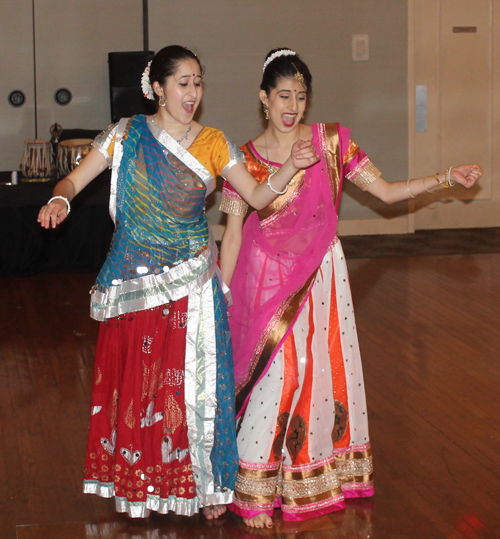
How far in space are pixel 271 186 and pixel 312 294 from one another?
17.4 inches

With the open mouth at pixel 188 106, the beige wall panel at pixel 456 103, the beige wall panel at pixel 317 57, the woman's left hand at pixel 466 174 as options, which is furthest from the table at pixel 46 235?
the woman's left hand at pixel 466 174

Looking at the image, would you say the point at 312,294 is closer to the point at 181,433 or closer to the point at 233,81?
the point at 181,433

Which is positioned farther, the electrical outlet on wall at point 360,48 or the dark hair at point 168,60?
the electrical outlet on wall at point 360,48

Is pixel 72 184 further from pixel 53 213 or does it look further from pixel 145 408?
pixel 145 408

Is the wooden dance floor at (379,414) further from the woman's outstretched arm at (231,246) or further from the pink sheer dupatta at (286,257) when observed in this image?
the woman's outstretched arm at (231,246)

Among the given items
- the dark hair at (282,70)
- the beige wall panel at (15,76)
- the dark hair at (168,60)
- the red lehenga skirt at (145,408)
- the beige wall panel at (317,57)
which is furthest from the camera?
the beige wall panel at (317,57)

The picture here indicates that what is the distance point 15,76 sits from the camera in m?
7.01

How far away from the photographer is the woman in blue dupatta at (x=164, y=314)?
2.37m

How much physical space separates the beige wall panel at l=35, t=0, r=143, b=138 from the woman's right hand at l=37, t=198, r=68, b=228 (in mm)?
5183

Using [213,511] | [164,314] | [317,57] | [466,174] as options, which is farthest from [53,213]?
[317,57]

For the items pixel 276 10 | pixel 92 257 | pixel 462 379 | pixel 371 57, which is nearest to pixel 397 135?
pixel 371 57

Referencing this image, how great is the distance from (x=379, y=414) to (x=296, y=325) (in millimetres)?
1043

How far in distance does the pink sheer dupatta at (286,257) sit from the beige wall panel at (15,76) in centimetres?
499

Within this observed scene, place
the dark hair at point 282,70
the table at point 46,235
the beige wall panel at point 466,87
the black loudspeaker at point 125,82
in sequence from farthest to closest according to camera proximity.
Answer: the beige wall panel at point 466,87 → the black loudspeaker at point 125,82 → the table at point 46,235 → the dark hair at point 282,70
